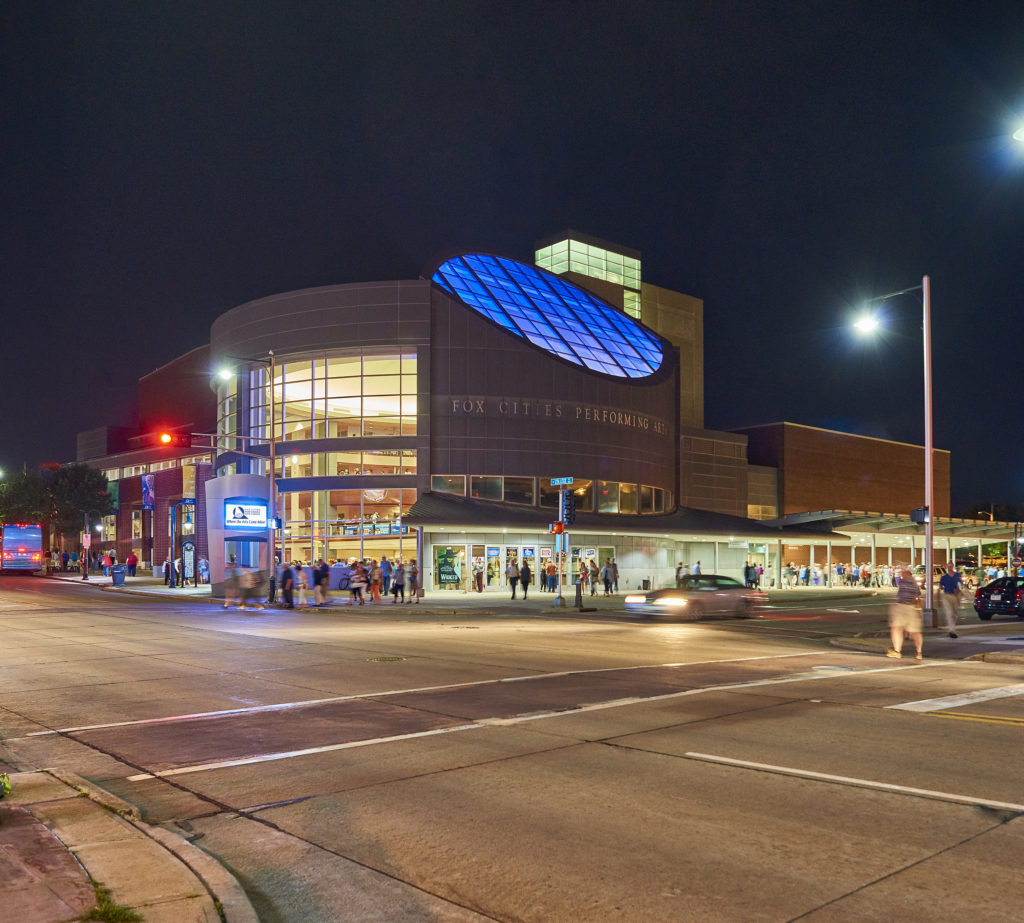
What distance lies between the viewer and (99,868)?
5266 millimetres

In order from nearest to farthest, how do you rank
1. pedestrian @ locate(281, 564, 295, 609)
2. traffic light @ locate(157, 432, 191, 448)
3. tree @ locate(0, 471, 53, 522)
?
1. traffic light @ locate(157, 432, 191, 448)
2. pedestrian @ locate(281, 564, 295, 609)
3. tree @ locate(0, 471, 53, 522)

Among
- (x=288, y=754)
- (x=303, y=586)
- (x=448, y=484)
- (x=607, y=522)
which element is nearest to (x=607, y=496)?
(x=607, y=522)

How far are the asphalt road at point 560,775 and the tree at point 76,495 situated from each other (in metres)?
67.8

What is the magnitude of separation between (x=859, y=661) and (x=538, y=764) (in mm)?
10824

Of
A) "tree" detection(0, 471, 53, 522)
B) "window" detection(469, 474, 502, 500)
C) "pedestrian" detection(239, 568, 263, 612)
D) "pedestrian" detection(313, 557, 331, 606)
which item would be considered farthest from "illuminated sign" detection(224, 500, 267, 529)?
"tree" detection(0, 471, 53, 522)

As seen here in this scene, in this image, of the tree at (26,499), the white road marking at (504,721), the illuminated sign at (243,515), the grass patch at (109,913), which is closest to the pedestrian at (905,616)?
the white road marking at (504,721)

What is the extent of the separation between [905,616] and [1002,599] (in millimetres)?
16921

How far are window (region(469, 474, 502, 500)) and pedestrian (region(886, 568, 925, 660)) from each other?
29161 millimetres

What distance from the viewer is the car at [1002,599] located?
31516 millimetres

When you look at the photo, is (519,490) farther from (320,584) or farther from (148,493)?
(148,493)

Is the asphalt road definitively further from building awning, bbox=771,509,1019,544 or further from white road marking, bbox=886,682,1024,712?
building awning, bbox=771,509,1019,544

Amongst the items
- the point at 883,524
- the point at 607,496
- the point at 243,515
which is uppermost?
the point at 607,496

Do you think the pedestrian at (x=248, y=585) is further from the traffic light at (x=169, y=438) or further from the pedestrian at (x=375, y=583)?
the traffic light at (x=169, y=438)

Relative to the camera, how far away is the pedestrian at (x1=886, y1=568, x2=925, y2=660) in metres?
17.6
